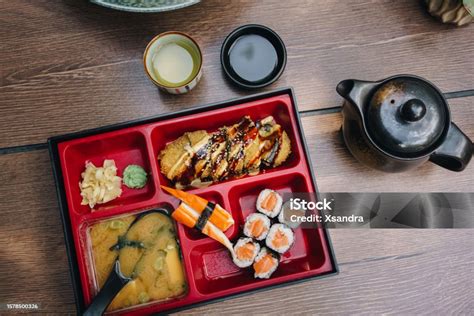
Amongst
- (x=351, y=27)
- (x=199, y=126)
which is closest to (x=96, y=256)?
(x=199, y=126)

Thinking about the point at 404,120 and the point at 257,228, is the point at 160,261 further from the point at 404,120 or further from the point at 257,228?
the point at 404,120

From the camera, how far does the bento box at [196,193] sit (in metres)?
1.53

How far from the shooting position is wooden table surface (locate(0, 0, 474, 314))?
1649mm

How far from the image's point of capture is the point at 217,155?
64.4 inches

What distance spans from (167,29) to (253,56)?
0.38 m

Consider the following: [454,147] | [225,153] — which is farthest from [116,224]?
[454,147]

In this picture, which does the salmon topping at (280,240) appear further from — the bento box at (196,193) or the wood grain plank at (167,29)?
the wood grain plank at (167,29)

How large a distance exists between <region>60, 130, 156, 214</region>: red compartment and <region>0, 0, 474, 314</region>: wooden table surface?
0.36 ft

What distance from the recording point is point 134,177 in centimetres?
168

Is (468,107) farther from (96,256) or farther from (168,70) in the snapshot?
(96,256)

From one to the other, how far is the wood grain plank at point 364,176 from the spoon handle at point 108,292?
846 mm

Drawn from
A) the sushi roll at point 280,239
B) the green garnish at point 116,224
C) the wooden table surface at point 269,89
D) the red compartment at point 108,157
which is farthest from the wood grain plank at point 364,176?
the green garnish at point 116,224

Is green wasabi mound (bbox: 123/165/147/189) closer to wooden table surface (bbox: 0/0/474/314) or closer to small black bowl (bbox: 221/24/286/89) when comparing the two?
wooden table surface (bbox: 0/0/474/314)

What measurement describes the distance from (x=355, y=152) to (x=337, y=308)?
622 mm
